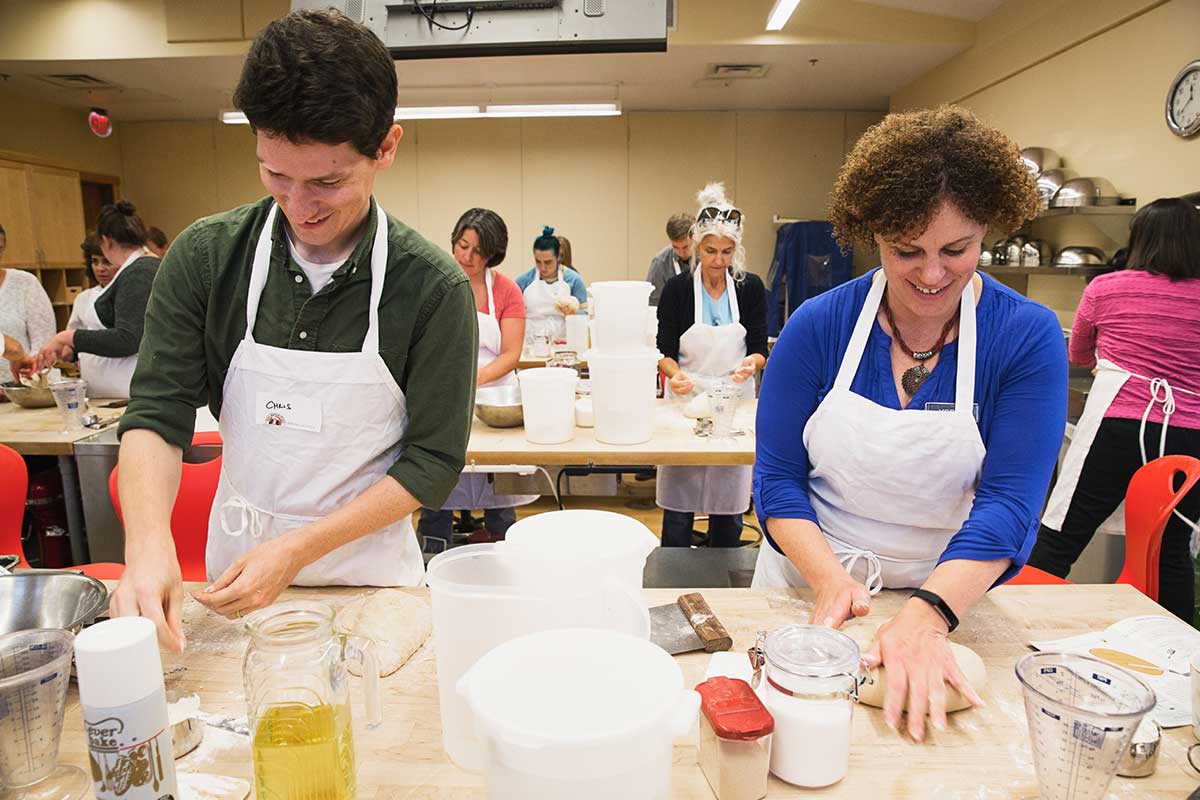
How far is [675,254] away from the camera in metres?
6.22

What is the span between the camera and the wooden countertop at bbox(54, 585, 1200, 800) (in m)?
0.96

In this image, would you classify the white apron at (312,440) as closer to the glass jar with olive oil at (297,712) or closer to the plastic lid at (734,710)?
the glass jar with olive oil at (297,712)

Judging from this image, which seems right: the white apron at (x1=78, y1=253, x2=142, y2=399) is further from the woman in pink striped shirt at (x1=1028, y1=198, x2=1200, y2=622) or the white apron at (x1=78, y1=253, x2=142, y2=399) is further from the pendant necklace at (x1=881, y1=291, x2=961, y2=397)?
the woman in pink striped shirt at (x1=1028, y1=198, x2=1200, y2=622)

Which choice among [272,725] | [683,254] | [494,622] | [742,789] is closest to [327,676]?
[272,725]

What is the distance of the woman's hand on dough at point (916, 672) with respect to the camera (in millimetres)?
1073

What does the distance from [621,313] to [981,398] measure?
1380mm

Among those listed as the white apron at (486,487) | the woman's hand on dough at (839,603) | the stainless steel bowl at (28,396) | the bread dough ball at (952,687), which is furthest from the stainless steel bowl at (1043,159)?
the stainless steel bowl at (28,396)

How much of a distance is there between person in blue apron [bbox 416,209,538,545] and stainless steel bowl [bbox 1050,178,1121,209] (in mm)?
3066

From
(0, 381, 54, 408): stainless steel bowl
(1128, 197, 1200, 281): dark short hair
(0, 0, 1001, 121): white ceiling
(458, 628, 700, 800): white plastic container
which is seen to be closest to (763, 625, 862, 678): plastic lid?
(458, 628, 700, 800): white plastic container

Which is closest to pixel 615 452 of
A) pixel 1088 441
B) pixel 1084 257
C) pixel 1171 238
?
pixel 1088 441

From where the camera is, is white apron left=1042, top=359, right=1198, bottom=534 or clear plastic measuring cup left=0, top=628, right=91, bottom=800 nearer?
clear plastic measuring cup left=0, top=628, right=91, bottom=800

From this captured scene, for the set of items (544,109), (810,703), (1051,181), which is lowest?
(810,703)

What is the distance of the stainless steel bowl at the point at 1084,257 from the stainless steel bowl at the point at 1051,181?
0.32 meters

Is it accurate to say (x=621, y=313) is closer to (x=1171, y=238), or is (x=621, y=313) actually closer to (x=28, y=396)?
(x=1171, y=238)
